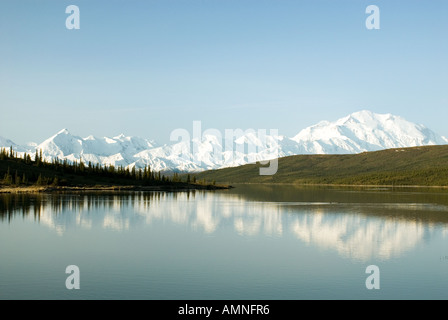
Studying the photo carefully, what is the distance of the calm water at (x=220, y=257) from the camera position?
2956 centimetres

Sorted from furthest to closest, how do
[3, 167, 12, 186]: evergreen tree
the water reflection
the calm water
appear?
[3, 167, 12, 186]: evergreen tree
the water reflection
the calm water

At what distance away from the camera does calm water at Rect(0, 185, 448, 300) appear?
29562mm

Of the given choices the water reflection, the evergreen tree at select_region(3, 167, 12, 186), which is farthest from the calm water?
the evergreen tree at select_region(3, 167, 12, 186)

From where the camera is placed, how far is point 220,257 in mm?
39656

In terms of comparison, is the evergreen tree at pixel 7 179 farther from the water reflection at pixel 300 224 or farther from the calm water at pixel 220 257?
the calm water at pixel 220 257

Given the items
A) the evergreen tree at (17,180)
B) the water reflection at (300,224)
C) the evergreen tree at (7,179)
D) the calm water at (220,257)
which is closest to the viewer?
the calm water at (220,257)

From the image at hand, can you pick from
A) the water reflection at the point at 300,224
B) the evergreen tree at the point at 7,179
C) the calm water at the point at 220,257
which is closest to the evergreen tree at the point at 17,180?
the evergreen tree at the point at 7,179

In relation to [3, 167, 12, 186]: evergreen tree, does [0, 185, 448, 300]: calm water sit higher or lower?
lower

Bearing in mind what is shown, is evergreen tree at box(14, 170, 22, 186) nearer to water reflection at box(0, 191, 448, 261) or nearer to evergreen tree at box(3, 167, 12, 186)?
evergreen tree at box(3, 167, 12, 186)

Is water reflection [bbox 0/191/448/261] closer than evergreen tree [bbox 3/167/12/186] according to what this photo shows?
Yes

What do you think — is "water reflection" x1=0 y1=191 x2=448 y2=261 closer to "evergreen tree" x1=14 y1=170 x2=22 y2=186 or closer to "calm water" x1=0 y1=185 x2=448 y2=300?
"calm water" x1=0 y1=185 x2=448 y2=300

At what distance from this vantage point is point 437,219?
232 feet

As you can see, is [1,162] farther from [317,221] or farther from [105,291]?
[105,291]

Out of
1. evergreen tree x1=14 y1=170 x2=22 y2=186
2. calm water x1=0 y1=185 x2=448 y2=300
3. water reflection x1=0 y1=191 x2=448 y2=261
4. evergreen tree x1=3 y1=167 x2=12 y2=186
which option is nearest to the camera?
calm water x1=0 y1=185 x2=448 y2=300
